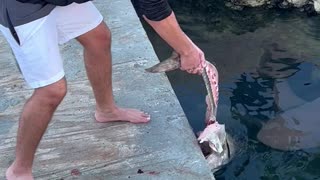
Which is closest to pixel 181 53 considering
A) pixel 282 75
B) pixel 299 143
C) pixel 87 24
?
pixel 87 24

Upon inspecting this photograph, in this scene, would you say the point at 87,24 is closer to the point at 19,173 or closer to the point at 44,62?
the point at 44,62

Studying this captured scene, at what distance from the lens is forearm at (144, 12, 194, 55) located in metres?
3.14

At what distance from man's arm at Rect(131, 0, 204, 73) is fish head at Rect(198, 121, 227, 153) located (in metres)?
0.89

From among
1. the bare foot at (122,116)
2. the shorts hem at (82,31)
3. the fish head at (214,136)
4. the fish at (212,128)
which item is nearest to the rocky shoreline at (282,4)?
the fish at (212,128)

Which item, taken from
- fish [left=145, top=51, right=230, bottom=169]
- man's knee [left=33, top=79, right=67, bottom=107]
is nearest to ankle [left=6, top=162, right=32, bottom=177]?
man's knee [left=33, top=79, right=67, bottom=107]

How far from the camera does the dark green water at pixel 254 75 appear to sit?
17.3 feet

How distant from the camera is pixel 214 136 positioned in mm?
4328

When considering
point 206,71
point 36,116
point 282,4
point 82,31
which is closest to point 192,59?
point 206,71

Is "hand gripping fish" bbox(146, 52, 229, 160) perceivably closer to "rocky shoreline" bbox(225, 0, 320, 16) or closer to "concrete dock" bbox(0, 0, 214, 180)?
"concrete dock" bbox(0, 0, 214, 180)

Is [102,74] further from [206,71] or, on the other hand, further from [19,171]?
[19,171]

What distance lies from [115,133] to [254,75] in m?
2.50

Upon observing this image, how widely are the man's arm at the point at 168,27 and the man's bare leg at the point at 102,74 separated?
548 mm

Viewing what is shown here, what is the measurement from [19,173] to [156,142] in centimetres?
84

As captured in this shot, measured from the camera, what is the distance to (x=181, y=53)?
11.0 feet
